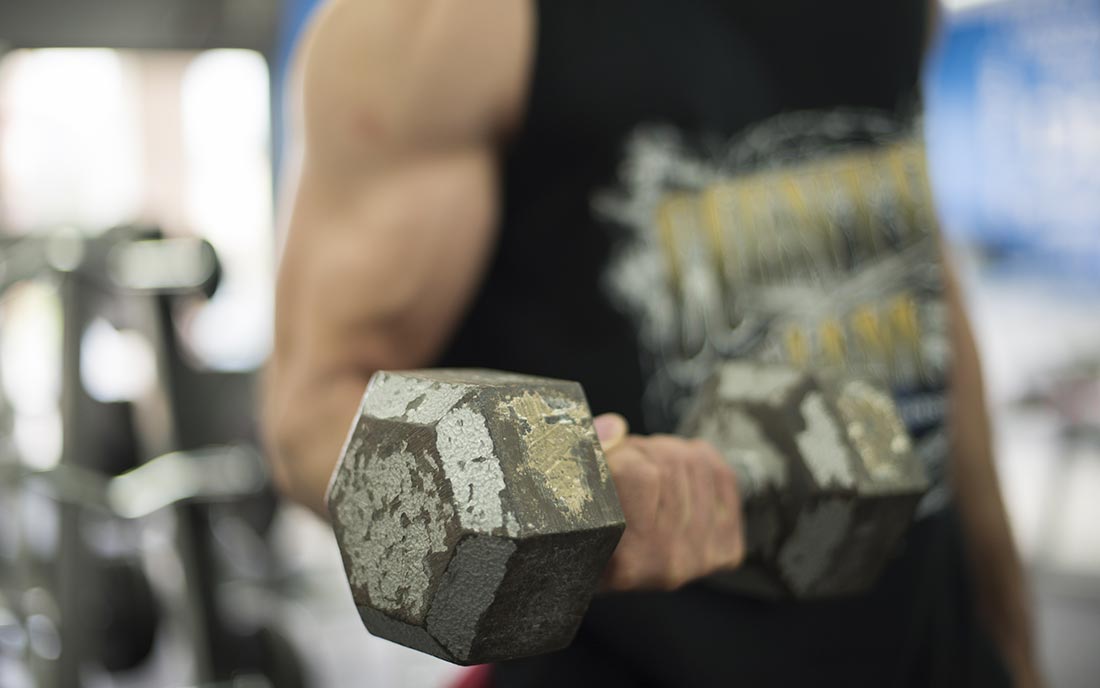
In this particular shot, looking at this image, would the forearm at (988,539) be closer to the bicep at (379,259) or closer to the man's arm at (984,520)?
the man's arm at (984,520)

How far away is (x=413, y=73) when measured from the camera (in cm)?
57

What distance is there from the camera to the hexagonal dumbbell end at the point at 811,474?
16.6 inches

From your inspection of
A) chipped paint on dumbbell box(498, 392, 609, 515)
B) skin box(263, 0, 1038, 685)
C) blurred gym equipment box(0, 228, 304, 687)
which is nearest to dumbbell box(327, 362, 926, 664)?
chipped paint on dumbbell box(498, 392, 609, 515)

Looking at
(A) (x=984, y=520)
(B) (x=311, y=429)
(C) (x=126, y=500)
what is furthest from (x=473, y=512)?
(C) (x=126, y=500)

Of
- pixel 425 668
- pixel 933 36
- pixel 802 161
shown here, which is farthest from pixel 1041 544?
pixel 802 161

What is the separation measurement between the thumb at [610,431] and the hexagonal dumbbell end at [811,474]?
0.19 ft

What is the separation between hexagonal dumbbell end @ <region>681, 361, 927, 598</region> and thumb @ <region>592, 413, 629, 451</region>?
59 mm

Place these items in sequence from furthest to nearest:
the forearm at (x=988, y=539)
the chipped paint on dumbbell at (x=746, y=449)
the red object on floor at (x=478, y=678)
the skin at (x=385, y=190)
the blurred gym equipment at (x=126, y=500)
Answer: the blurred gym equipment at (x=126, y=500) < the forearm at (x=988, y=539) < the red object on floor at (x=478, y=678) < the skin at (x=385, y=190) < the chipped paint on dumbbell at (x=746, y=449)

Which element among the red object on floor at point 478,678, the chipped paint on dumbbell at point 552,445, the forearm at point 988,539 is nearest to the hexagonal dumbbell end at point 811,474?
the chipped paint on dumbbell at point 552,445

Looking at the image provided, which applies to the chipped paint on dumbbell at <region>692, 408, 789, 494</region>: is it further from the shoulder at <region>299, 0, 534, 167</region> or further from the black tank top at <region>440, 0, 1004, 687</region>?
the shoulder at <region>299, 0, 534, 167</region>

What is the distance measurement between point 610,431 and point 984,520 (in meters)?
0.64

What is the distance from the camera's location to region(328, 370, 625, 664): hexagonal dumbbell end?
296mm

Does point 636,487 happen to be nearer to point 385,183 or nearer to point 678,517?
point 678,517

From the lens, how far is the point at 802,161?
676 millimetres
